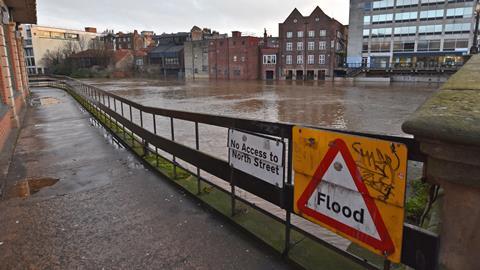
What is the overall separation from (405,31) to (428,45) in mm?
4748

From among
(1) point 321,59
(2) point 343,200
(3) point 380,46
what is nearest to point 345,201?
(2) point 343,200

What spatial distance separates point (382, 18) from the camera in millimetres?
59906

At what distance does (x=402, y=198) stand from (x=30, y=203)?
4677 millimetres

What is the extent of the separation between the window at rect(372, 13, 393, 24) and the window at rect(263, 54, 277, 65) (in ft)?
66.5

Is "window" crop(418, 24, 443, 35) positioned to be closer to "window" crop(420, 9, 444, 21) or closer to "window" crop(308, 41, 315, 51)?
"window" crop(420, 9, 444, 21)

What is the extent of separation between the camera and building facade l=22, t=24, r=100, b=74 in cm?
8225

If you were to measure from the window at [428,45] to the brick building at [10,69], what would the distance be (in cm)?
6022

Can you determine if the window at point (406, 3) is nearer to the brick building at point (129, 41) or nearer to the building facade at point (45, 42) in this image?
the brick building at point (129, 41)

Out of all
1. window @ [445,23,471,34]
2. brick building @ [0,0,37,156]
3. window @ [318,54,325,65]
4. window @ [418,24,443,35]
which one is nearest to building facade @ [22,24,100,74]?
window @ [318,54,325,65]

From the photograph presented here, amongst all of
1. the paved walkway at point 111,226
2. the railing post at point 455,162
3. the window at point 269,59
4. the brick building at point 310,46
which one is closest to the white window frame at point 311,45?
the brick building at point 310,46

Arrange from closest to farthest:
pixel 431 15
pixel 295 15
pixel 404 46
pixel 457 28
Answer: pixel 457 28 → pixel 431 15 → pixel 404 46 → pixel 295 15

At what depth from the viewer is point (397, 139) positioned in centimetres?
191

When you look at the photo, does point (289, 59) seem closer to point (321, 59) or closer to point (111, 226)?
point (321, 59)

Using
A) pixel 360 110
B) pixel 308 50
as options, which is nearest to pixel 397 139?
pixel 360 110
